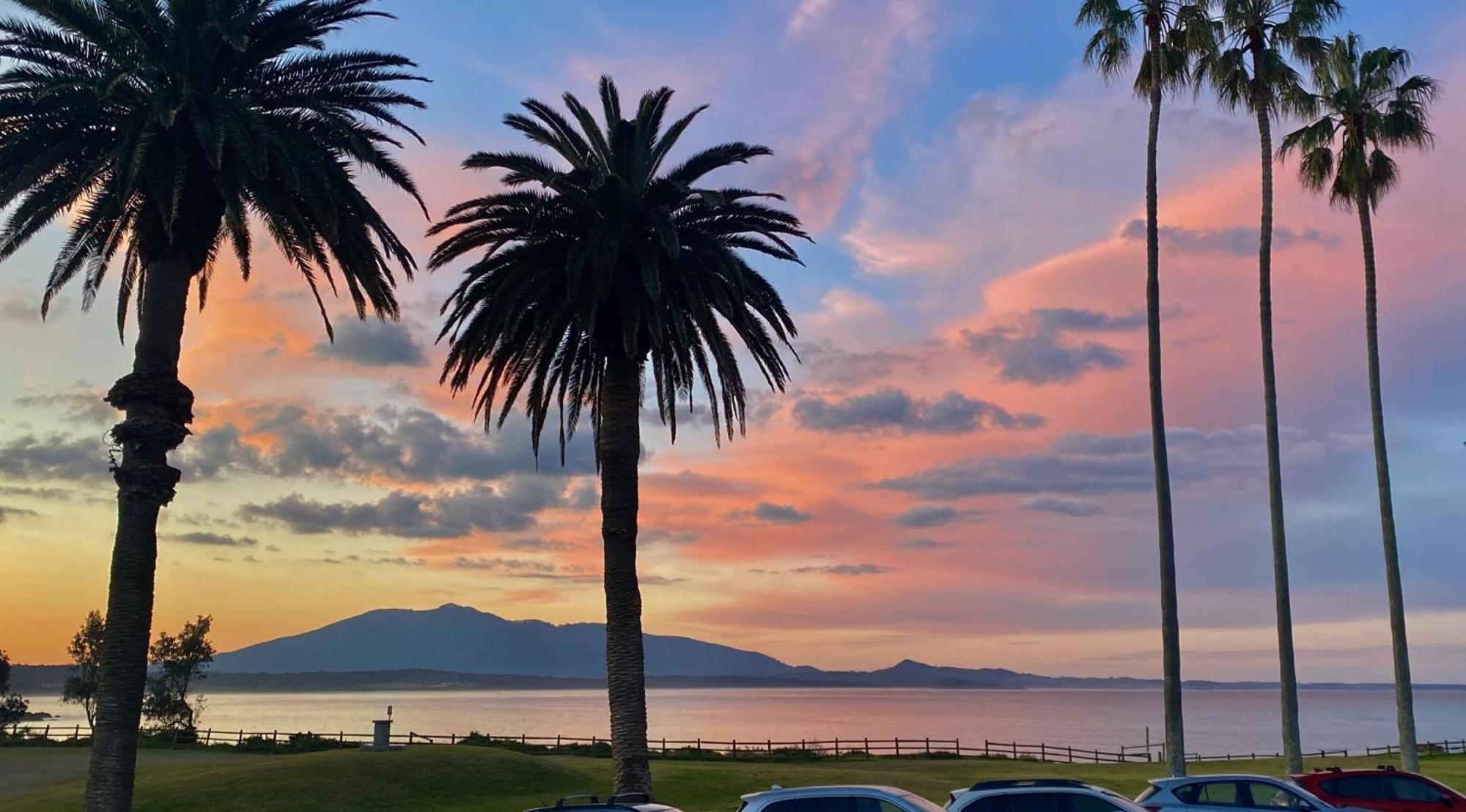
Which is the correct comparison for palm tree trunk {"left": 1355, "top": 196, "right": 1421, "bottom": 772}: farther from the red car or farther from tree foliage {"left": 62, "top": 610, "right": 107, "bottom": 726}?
tree foliage {"left": 62, "top": 610, "right": 107, "bottom": 726}

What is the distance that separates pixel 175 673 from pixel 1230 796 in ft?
309

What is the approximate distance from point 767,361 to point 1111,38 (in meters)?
13.9

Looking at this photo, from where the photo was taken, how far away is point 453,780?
135ft

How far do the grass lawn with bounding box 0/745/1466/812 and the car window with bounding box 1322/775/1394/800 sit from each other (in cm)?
1656

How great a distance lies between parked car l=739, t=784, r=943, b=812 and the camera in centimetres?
1523

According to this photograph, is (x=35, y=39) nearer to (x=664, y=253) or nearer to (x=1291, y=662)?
(x=664, y=253)

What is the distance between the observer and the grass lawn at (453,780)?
37.5 meters

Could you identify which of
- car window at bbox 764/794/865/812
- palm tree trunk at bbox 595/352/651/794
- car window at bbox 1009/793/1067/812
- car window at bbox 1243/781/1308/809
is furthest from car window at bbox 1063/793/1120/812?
palm tree trunk at bbox 595/352/651/794

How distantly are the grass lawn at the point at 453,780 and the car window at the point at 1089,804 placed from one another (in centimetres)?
1915

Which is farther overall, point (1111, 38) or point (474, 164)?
point (1111, 38)

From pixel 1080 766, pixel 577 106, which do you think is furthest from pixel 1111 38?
pixel 1080 766

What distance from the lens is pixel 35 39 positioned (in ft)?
85.9

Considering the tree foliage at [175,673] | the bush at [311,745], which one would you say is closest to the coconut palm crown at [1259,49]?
the bush at [311,745]

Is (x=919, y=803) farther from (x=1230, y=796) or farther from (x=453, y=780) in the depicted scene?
(x=453, y=780)
